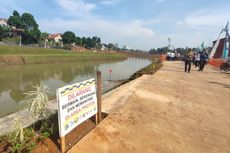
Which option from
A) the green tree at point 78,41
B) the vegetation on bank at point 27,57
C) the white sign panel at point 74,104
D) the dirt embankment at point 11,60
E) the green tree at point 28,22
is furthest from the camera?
the green tree at point 78,41

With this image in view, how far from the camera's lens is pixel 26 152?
12.9 ft

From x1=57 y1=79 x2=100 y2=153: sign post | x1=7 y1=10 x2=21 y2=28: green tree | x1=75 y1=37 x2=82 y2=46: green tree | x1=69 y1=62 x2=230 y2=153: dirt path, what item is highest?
x1=7 y1=10 x2=21 y2=28: green tree

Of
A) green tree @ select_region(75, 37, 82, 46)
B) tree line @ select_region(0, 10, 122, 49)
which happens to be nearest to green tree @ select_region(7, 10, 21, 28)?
tree line @ select_region(0, 10, 122, 49)

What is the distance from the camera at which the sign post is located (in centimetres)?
401

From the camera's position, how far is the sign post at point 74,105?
4.01m

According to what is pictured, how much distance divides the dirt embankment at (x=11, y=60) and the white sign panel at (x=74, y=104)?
28468 millimetres

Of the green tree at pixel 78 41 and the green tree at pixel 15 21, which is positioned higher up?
the green tree at pixel 15 21

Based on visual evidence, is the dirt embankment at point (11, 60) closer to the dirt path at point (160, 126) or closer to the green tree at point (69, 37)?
the dirt path at point (160, 126)

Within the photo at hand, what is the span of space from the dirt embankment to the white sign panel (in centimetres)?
2847

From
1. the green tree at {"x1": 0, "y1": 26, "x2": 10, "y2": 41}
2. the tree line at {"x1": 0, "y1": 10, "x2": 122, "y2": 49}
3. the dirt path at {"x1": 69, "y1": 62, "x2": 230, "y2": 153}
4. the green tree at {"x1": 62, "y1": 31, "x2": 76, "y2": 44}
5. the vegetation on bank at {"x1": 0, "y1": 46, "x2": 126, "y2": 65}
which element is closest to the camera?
the dirt path at {"x1": 69, "y1": 62, "x2": 230, "y2": 153}

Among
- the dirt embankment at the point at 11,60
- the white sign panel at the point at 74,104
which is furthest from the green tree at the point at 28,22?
the white sign panel at the point at 74,104

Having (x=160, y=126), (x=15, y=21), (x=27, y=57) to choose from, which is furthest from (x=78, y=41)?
(x=160, y=126)

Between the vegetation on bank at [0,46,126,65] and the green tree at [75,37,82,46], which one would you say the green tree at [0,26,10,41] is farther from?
the green tree at [75,37,82,46]

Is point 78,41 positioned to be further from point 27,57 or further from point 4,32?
point 27,57
